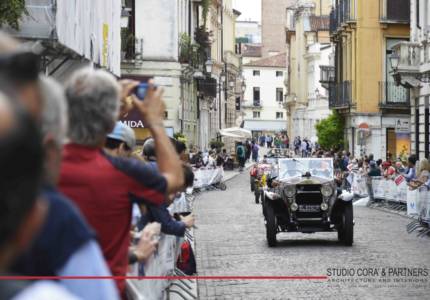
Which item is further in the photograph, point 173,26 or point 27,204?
point 173,26

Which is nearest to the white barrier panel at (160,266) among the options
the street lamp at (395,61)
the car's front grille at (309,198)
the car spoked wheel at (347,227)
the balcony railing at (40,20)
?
the car spoked wheel at (347,227)

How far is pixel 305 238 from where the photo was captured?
20.7 m

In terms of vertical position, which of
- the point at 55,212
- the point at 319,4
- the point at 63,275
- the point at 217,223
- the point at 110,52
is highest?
the point at 319,4

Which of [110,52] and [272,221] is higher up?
[110,52]

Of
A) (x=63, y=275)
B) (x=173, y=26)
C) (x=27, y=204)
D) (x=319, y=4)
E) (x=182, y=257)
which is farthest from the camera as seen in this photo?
(x=319, y=4)

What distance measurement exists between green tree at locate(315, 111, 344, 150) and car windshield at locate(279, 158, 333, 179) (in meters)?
34.2

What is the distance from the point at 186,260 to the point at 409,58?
23524 millimetres

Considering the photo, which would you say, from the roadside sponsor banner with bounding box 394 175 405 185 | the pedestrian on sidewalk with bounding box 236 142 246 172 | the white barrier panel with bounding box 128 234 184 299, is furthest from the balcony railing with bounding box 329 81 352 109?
the white barrier panel with bounding box 128 234 184 299

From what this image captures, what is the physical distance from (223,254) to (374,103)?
105 ft

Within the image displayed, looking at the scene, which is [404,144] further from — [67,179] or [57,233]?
[57,233]

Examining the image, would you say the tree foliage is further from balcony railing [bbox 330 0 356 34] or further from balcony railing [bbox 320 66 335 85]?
balcony railing [bbox 320 66 335 85]

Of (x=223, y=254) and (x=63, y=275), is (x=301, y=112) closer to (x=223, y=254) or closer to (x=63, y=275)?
(x=223, y=254)

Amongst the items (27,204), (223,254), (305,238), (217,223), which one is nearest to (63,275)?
(27,204)

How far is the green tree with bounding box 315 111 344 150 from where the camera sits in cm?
5456
